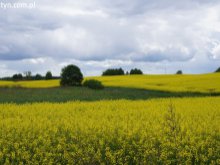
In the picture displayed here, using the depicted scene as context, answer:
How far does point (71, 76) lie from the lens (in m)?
42.8

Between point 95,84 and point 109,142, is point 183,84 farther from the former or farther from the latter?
point 109,142

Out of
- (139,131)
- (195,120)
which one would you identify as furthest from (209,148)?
(195,120)

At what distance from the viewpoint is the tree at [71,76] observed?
140 ft

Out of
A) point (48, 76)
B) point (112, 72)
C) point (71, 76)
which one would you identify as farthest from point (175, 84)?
point (112, 72)

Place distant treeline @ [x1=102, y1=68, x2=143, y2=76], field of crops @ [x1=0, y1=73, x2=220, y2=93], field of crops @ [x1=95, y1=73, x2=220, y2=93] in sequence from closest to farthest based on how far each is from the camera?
field of crops @ [x1=95, y1=73, x2=220, y2=93], field of crops @ [x1=0, y1=73, x2=220, y2=93], distant treeline @ [x1=102, y1=68, x2=143, y2=76]

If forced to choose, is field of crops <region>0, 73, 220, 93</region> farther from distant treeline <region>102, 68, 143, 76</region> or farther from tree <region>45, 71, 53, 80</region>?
distant treeline <region>102, 68, 143, 76</region>

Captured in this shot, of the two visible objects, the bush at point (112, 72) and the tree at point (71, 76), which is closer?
the tree at point (71, 76)

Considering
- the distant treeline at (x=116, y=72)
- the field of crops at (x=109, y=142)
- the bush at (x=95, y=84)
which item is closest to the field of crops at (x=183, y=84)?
the bush at (x=95, y=84)

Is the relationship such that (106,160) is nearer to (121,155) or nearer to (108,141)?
(121,155)

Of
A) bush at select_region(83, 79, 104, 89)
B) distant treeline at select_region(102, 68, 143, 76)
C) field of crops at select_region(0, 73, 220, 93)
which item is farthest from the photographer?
distant treeline at select_region(102, 68, 143, 76)

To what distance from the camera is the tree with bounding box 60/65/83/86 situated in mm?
42781

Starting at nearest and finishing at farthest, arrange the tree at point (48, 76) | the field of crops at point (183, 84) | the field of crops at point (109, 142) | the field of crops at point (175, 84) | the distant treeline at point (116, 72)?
1. the field of crops at point (109, 142)
2. the field of crops at point (183, 84)
3. the field of crops at point (175, 84)
4. the tree at point (48, 76)
5. the distant treeline at point (116, 72)

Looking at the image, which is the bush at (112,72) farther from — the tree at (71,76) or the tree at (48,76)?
the tree at (71,76)

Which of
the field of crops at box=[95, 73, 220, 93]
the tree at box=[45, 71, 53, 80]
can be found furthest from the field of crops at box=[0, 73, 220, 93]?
the tree at box=[45, 71, 53, 80]
